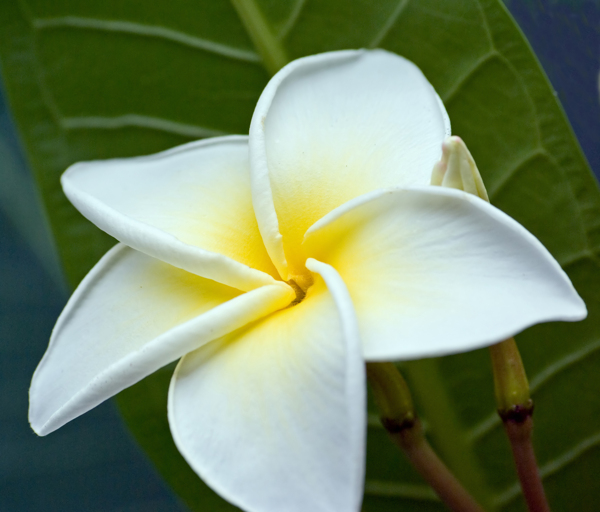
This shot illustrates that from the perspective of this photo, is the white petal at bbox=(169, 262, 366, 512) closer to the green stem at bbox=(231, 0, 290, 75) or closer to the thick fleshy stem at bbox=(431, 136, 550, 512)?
the thick fleshy stem at bbox=(431, 136, 550, 512)

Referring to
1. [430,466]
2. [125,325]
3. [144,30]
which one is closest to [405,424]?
[430,466]

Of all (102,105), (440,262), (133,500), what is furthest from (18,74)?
(133,500)

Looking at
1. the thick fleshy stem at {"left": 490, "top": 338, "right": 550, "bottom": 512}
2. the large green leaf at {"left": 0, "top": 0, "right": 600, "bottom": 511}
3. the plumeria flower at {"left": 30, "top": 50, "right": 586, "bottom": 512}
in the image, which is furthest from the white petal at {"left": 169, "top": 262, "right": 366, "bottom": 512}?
the large green leaf at {"left": 0, "top": 0, "right": 600, "bottom": 511}

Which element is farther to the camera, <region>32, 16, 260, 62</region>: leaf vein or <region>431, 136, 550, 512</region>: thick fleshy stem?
<region>32, 16, 260, 62</region>: leaf vein

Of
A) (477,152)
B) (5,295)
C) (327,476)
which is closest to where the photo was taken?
(327,476)

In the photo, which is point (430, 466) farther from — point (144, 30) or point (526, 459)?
point (144, 30)

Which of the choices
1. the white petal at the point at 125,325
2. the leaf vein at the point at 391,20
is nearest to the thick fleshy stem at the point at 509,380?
the white petal at the point at 125,325

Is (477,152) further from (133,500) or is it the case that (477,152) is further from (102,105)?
(133,500)
